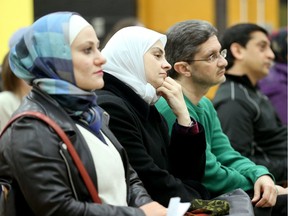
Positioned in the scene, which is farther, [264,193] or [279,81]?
[279,81]

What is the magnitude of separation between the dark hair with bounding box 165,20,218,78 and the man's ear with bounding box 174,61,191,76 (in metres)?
0.02

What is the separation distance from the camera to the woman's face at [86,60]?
267 cm

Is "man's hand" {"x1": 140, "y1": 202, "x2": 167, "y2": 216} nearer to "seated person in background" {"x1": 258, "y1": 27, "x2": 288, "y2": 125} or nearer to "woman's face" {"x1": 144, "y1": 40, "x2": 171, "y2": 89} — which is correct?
"woman's face" {"x1": 144, "y1": 40, "x2": 171, "y2": 89}

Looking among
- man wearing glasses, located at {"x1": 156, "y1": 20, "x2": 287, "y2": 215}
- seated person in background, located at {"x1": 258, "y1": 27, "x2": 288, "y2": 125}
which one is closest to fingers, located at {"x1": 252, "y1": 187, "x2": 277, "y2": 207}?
man wearing glasses, located at {"x1": 156, "y1": 20, "x2": 287, "y2": 215}

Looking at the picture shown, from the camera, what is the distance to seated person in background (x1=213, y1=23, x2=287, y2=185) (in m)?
4.56

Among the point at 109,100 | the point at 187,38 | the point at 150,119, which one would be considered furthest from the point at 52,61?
the point at 187,38

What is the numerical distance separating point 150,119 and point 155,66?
24 centimetres

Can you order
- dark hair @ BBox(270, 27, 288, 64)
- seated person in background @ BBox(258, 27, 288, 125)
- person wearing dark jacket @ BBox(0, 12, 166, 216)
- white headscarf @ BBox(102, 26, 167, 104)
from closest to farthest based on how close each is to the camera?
person wearing dark jacket @ BBox(0, 12, 166, 216) → white headscarf @ BBox(102, 26, 167, 104) → seated person in background @ BBox(258, 27, 288, 125) → dark hair @ BBox(270, 27, 288, 64)

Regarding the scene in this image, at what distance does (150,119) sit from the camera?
3.40 meters

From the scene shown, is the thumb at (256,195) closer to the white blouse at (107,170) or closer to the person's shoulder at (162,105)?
the person's shoulder at (162,105)

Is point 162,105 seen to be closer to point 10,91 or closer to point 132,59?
point 132,59

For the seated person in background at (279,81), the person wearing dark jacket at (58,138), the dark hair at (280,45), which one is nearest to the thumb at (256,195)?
the person wearing dark jacket at (58,138)

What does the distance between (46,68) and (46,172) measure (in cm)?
37

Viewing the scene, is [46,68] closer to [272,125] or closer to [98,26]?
[272,125]
